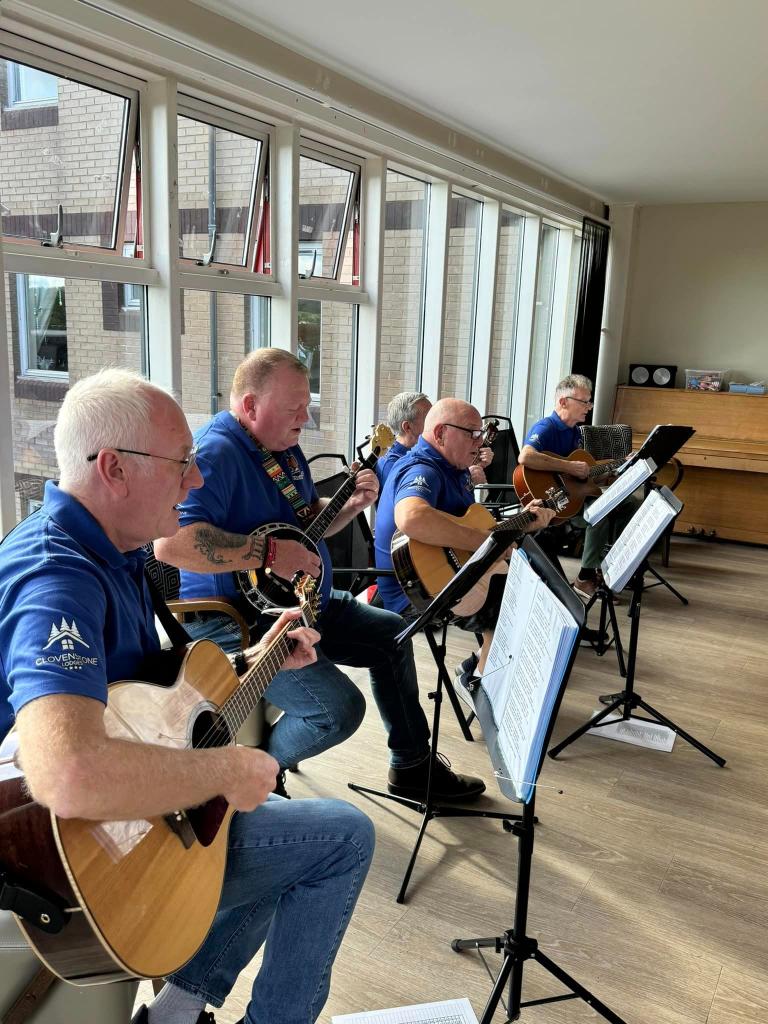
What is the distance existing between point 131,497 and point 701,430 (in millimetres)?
6431

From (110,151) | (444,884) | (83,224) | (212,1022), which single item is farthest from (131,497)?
(110,151)

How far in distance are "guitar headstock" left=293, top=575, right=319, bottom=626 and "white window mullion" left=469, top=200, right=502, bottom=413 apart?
13.2 ft

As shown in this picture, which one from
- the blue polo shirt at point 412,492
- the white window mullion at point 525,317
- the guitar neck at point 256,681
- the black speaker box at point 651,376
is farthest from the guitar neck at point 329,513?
the black speaker box at point 651,376

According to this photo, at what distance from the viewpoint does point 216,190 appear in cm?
359

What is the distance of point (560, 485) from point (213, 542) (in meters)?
3.15

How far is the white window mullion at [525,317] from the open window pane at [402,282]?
4.84 feet

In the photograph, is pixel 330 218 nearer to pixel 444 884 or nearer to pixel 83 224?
pixel 83 224

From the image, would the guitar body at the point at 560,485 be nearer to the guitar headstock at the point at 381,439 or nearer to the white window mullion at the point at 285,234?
the white window mullion at the point at 285,234

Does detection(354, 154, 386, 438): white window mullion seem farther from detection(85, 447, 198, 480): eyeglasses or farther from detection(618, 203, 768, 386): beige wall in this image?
detection(618, 203, 768, 386): beige wall

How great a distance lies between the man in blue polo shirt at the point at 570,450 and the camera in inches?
192

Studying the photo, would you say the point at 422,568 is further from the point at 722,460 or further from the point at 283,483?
the point at 722,460

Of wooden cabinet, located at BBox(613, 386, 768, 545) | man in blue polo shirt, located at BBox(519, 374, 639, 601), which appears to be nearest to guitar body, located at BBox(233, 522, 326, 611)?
man in blue polo shirt, located at BBox(519, 374, 639, 601)

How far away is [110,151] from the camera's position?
3.05 metres

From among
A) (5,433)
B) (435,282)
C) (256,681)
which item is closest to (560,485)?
(435,282)
